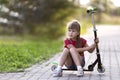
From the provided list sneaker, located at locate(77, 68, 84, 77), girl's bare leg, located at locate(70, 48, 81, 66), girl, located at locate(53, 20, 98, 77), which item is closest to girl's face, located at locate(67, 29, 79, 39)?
girl, located at locate(53, 20, 98, 77)

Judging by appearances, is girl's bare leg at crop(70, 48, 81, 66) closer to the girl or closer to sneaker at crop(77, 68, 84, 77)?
the girl

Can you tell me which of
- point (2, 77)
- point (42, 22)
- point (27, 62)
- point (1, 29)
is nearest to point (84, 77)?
point (2, 77)

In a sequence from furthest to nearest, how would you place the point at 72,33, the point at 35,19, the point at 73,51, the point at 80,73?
the point at 35,19
the point at 72,33
the point at 73,51
the point at 80,73

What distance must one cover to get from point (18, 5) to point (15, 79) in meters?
12.9

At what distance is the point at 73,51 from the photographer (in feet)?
27.3

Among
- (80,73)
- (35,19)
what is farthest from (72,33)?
(35,19)

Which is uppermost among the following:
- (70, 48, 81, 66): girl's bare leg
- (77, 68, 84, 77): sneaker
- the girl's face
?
the girl's face

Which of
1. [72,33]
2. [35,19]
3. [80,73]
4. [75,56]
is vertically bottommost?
[80,73]

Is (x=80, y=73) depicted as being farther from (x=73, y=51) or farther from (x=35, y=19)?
(x=35, y=19)

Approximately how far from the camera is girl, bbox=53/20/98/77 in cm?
832

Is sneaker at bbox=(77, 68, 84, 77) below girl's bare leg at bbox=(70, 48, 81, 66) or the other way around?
below

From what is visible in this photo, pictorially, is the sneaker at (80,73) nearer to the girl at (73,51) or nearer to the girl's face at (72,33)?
the girl at (73,51)

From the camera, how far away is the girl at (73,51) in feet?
27.3

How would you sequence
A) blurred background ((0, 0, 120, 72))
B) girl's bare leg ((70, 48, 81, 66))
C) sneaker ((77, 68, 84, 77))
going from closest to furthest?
sneaker ((77, 68, 84, 77))
girl's bare leg ((70, 48, 81, 66))
blurred background ((0, 0, 120, 72))
